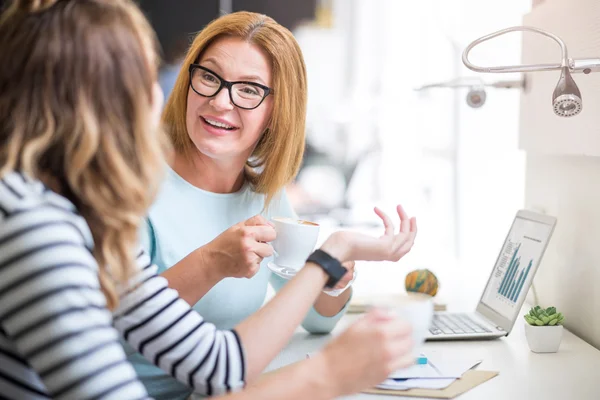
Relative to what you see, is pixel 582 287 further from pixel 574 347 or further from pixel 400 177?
pixel 400 177

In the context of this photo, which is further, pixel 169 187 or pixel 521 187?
pixel 521 187

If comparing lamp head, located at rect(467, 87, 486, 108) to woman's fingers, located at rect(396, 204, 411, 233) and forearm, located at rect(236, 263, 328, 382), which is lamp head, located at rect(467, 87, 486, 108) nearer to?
woman's fingers, located at rect(396, 204, 411, 233)

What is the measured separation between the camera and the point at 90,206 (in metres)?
0.82

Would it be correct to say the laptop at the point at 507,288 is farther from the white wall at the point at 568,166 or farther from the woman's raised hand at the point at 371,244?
the woman's raised hand at the point at 371,244

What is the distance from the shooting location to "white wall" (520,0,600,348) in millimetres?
1468

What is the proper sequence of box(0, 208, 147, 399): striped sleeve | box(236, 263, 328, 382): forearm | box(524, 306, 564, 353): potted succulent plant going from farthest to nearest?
1. box(524, 306, 564, 353): potted succulent plant
2. box(236, 263, 328, 382): forearm
3. box(0, 208, 147, 399): striped sleeve

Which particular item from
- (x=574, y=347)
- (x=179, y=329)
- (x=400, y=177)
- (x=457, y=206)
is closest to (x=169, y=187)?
(x=179, y=329)

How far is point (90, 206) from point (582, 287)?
1204mm

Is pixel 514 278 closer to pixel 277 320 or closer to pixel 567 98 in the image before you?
pixel 567 98

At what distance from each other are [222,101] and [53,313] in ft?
2.77

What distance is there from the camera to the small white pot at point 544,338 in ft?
4.70

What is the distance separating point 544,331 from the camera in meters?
1.43

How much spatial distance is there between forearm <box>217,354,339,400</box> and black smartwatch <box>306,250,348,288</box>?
186mm

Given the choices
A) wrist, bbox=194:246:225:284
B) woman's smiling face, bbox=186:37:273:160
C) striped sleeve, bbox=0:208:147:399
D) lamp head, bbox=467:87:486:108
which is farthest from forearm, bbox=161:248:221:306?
lamp head, bbox=467:87:486:108
